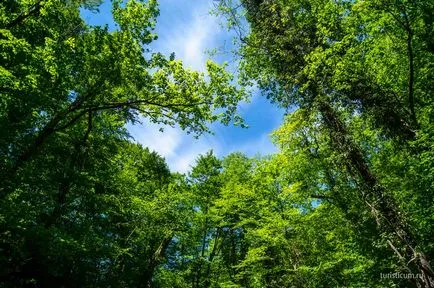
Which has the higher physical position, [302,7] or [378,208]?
[302,7]

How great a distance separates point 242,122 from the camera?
42.7 feet

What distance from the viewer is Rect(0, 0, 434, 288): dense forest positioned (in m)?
11.1

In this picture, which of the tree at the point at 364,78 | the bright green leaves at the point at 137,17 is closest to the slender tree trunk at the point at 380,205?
the tree at the point at 364,78

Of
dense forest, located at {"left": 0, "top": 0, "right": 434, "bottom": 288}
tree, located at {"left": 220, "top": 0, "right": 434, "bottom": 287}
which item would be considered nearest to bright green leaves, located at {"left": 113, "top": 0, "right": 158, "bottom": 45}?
dense forest, located at {"left": 0, "top": 0, "right": 434, "bottom": 288}

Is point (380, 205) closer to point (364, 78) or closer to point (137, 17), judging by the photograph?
point (364, 78)

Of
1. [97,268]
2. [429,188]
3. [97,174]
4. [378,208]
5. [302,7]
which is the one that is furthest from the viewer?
[97,268]

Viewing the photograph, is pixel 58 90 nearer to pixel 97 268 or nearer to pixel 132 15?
pixel 132 15

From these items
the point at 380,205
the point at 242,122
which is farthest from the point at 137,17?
the point at 380,205

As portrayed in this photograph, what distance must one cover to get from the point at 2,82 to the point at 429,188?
44.5ft

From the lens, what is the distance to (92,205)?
58.7 ft

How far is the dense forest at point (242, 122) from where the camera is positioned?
11125 mm

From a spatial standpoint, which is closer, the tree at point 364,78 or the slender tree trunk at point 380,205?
the slender tree trunk at point 380,205

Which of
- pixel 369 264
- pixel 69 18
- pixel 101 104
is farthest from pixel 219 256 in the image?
pixel 69 18

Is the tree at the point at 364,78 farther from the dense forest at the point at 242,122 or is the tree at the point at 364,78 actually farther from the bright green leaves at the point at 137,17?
the bright green leaves at the point at 137,17
